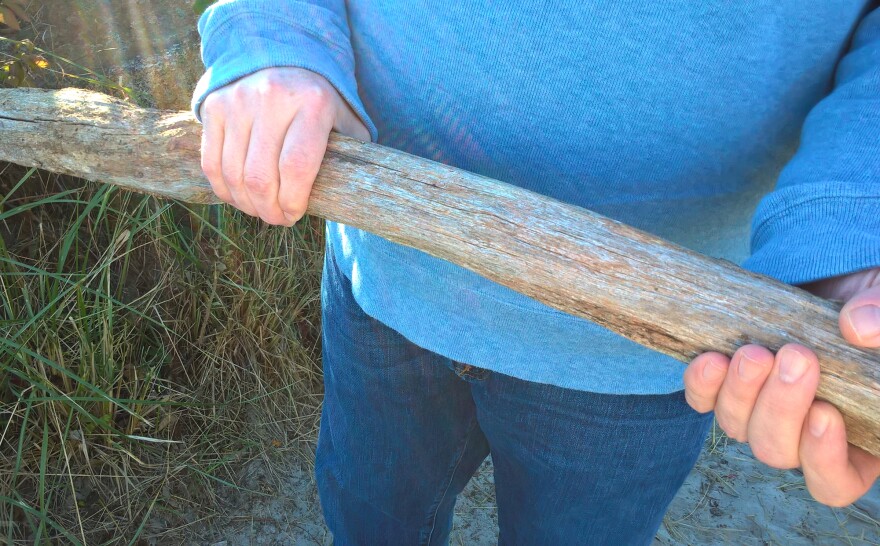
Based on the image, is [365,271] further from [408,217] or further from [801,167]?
[801,167]

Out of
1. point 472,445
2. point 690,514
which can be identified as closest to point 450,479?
point 472,445

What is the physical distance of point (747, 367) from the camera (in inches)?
28.4

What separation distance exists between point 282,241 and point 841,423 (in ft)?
6.64

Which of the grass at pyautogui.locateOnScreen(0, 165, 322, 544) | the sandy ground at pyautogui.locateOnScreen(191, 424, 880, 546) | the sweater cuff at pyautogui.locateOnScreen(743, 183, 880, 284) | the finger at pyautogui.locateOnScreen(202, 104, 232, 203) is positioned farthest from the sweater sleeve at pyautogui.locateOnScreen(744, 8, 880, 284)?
the sandy ground at pyautogui.locateOnScreen(191, 424, 880, 546)

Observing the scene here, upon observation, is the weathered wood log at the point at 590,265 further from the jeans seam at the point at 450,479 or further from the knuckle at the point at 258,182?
the jeans seam at the point at 450,479

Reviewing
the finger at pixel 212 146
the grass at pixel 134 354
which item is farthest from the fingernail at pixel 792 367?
the grass at pixel 134 354

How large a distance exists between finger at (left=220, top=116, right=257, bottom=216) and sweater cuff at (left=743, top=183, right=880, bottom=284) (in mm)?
626

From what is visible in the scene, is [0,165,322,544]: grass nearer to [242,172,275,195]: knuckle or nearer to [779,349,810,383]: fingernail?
[242,172,275,195]: knuckle

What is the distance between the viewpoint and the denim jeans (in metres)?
1.04

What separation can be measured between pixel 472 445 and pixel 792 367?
72cm

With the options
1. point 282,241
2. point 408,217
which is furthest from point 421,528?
point 282,241

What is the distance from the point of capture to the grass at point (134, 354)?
1956 mm

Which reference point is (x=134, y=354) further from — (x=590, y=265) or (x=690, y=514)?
(x=690, y=514)

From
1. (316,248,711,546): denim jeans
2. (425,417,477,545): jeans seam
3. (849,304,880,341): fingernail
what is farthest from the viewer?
(425,417,477,545): jeans seam
